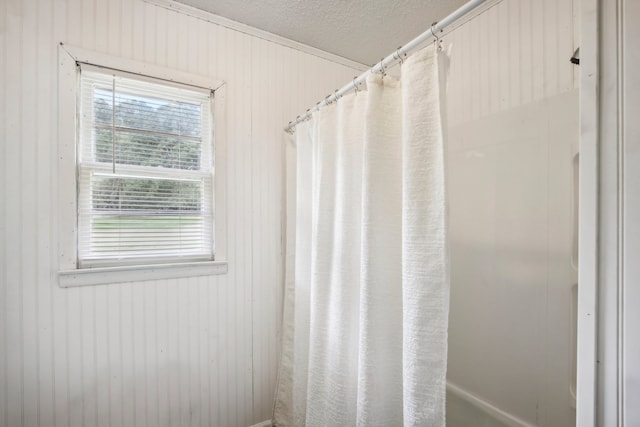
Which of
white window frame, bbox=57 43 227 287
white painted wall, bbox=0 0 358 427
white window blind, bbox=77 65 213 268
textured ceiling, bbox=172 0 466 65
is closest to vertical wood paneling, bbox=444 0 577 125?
textured ceiling, bbox=172 0 466 65

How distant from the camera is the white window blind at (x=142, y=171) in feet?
4.45

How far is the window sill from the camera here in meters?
1.29

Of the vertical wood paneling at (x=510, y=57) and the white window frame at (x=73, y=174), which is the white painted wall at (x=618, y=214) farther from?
the white window frame at (x=73, y=174)

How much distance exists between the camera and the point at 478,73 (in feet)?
5.04

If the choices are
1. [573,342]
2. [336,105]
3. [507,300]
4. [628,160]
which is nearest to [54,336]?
[336,105]

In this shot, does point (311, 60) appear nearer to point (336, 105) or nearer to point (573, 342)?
point (336, 105)

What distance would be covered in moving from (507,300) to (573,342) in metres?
0.28

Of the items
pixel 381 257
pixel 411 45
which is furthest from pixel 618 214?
pixel 411 45

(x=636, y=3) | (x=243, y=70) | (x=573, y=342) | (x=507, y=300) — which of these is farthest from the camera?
(x=243, y=70)

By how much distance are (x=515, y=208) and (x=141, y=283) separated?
6.13 ft

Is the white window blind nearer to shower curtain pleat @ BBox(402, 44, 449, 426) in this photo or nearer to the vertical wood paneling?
shower curtain pleat @ BBox(402, 44, 449, 426)

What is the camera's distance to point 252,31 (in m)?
1.71

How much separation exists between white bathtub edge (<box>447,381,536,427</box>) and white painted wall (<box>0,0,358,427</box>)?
1054 mm

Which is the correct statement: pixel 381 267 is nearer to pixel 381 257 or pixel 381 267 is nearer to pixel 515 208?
pixel 381 257
